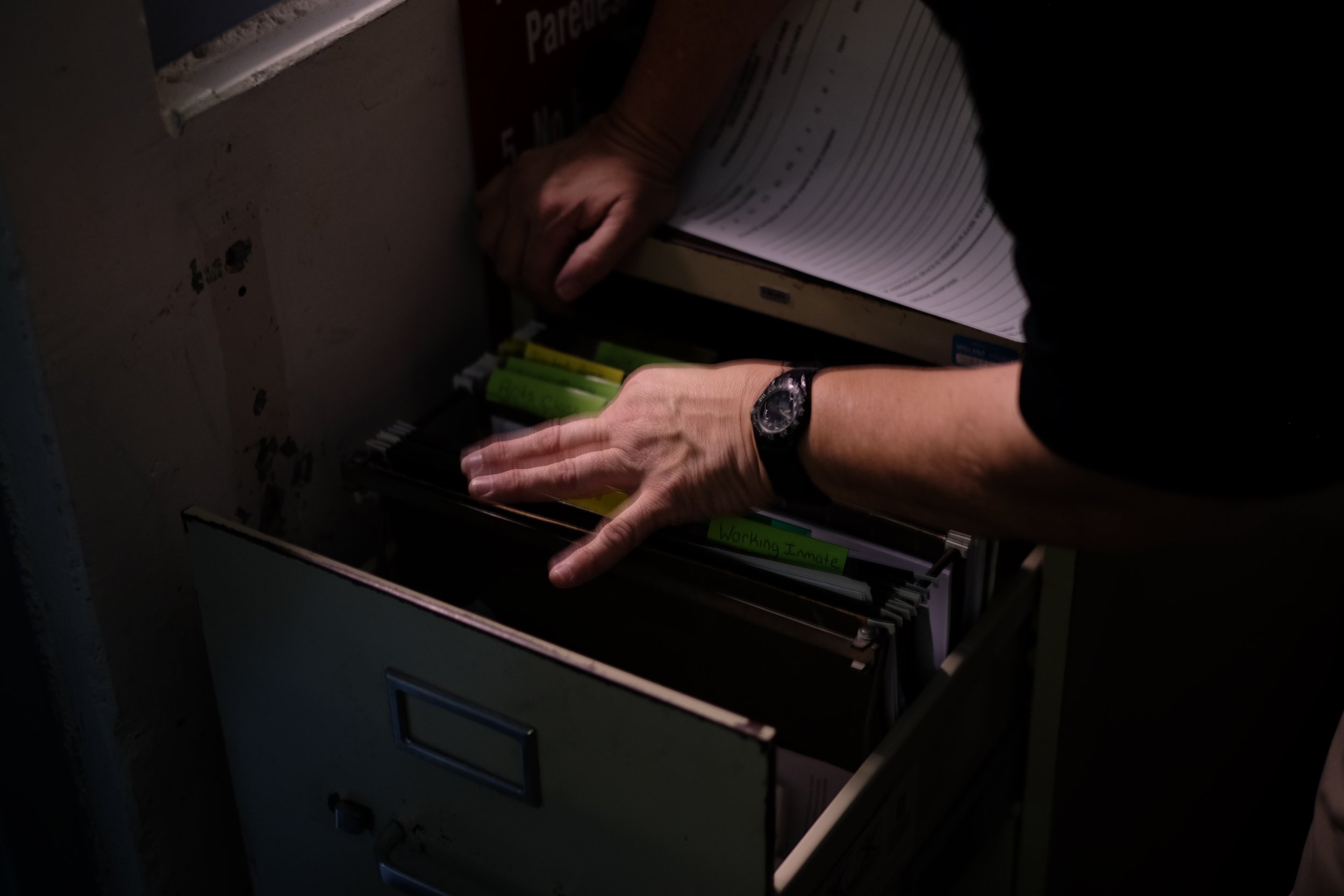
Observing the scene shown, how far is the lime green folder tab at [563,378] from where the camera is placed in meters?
0.94

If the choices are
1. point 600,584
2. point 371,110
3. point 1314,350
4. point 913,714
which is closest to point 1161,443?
point 1314,350

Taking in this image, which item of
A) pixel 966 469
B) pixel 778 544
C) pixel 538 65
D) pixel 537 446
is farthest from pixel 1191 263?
pixel 538 65

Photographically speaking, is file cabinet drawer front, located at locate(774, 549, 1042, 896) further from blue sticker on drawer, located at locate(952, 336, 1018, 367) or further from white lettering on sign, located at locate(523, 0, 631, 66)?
white lettering on sign, located at locate(523, 0, 631, 66)

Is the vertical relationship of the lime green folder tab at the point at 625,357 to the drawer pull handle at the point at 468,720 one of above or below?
above

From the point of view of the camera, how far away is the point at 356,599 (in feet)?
2.40

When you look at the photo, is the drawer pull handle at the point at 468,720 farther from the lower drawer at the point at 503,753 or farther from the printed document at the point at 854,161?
the printed document at the point at 854,161

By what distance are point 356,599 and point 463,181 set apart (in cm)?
46

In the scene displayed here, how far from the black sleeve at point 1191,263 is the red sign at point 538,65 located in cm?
55

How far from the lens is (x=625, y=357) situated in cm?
99

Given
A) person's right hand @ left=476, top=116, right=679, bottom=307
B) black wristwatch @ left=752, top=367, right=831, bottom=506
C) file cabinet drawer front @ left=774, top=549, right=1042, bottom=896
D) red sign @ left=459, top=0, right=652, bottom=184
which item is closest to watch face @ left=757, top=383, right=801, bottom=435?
black wristwatch @ left=752, top=367, right=831, bottom=506

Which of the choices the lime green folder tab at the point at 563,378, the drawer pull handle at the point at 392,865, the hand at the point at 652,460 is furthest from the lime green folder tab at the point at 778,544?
the drawer pull handle at the point at 392,865

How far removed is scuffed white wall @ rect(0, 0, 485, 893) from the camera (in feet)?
2.36

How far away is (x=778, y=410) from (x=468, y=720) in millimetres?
258

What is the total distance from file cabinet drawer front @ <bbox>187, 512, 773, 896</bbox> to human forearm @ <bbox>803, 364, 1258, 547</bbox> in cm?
17
